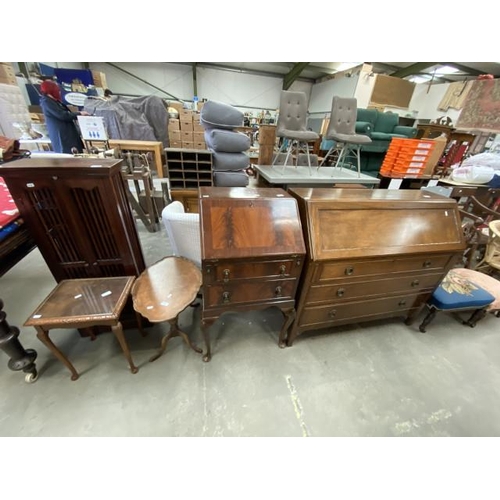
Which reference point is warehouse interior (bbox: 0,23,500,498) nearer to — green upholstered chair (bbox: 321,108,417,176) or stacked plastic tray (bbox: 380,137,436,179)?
stacked plastic tray (bbox: 380,137,436,179)

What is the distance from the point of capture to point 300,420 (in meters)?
1.25

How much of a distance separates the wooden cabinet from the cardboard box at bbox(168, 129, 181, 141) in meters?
5.86

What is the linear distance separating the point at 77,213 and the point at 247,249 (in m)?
1.01

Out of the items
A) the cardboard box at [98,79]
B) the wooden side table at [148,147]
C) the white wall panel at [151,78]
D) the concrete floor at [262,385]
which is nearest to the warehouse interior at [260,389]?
the concrete floor at [262,385]

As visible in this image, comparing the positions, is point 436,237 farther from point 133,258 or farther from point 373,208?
point 133,258

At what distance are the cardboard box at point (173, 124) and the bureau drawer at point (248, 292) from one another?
6.60m

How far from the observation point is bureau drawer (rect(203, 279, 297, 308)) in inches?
49.3

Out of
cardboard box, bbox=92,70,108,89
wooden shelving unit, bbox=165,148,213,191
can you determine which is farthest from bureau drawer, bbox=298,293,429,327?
cardboard box, bbox=92,70,108,89

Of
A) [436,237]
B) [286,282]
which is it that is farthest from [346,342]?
[436,237]

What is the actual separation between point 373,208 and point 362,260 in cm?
35

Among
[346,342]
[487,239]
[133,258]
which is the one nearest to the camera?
[133,258]

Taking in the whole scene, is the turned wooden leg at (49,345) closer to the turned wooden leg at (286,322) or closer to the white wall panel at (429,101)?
the turned wooden leg at (286,322)

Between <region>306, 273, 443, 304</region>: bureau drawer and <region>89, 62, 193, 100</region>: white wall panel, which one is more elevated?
<region>89, 62, 193, 100</region>: white wall panel
